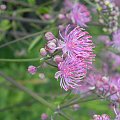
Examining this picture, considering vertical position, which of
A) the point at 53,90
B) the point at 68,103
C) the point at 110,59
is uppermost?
the point at 68,103

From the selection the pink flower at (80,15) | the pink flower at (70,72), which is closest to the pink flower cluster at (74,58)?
the pink flower at (70,72)

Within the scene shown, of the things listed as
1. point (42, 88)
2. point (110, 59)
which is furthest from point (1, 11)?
point (42, 88)

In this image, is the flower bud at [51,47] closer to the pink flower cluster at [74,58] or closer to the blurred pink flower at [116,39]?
the pink flower cluster at [74,58]

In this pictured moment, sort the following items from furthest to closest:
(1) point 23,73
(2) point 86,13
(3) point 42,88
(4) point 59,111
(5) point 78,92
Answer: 1. (3) point 42,88
2. (1) point 23,73
3. (2) point 86,13
4. (5) point 78,92
5. (4) point 59,111

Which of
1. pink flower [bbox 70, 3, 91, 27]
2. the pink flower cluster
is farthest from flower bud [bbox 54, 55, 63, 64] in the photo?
pink flower [bbox 70, 3, 91, 27]

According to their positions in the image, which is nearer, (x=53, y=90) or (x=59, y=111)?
(x=59, y=111)

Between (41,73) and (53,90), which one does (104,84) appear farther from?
(53,90)

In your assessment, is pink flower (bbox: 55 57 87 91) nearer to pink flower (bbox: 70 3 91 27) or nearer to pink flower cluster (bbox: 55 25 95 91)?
pink flower cluster (bbox: 55 25 95 91)

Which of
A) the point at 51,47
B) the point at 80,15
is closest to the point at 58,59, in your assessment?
the point at 51,47

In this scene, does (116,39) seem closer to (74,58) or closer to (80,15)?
(80,15)
